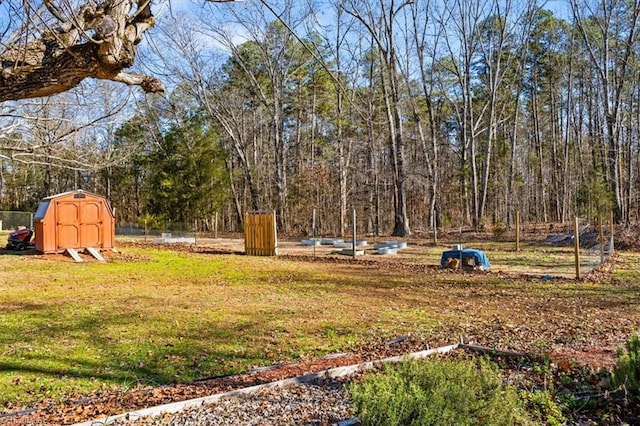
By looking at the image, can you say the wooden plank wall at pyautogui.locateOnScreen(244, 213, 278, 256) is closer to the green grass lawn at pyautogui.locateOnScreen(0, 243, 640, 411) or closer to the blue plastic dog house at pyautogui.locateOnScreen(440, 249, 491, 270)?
the green grass lawn at pyautogui.locateOnScreen(0, 243, 640, 411)

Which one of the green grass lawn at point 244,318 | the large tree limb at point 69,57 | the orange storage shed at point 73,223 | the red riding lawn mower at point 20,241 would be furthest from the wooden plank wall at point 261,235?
the large tree limb at point 69,57

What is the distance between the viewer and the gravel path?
3.07 metres

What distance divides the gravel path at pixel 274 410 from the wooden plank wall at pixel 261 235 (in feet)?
41.6

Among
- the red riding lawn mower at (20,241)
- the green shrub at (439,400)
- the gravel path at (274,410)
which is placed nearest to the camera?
the green shrub at (439,400)

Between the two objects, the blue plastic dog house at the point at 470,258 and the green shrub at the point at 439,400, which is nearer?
the green shrub at the point at 439,400

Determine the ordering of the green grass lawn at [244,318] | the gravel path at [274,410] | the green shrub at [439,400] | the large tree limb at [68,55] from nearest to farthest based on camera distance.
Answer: the green shrub at [439,400] → the large tree limb at [68,55] → the gravel path at [274,410] → the green grass lawn at [244,318]

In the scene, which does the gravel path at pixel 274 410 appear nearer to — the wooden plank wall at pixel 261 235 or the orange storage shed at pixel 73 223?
the wooden plank wall at pixel 261 235

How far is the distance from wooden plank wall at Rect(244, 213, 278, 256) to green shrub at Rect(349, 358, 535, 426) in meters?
13.3

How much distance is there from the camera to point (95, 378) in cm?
412

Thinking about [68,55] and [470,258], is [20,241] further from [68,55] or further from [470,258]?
[68,55]

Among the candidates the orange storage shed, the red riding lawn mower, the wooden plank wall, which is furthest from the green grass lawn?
the red riding lawn mower

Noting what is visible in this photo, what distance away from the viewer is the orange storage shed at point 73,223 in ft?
47.6

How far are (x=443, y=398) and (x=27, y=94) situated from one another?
3.12 m

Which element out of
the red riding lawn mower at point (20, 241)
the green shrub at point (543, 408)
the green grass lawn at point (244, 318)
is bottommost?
the green grass lawn at point (244, 318)
